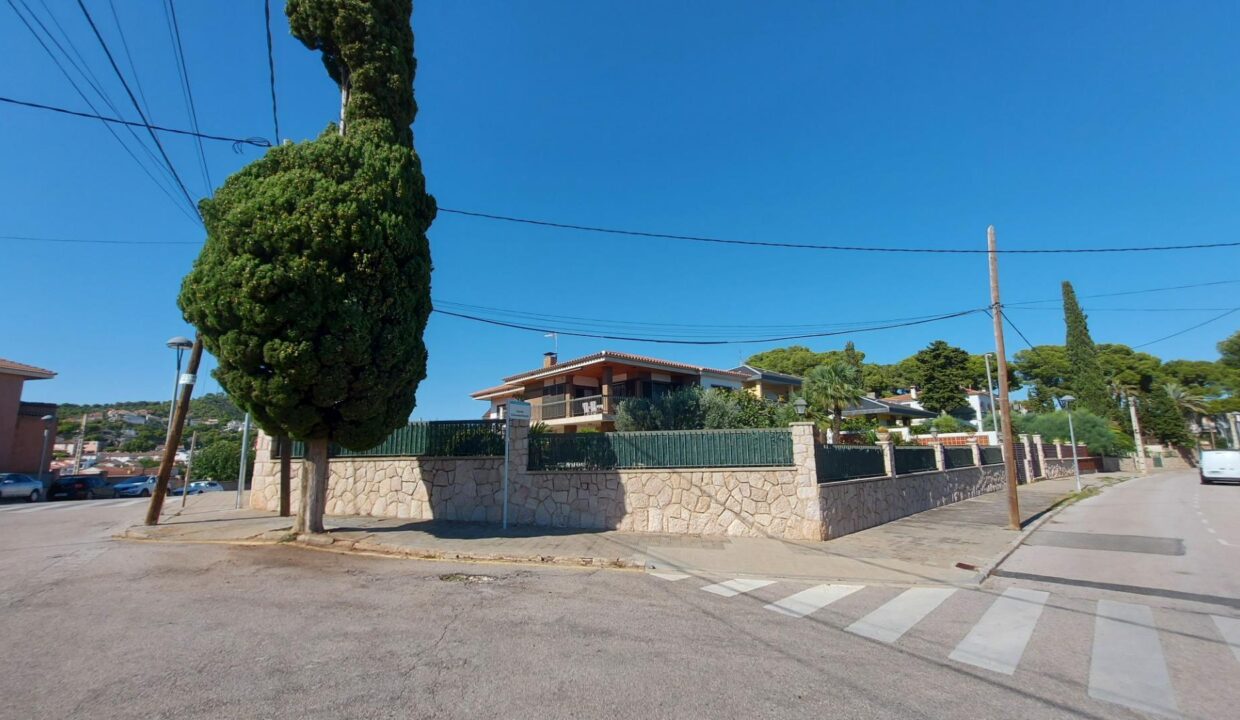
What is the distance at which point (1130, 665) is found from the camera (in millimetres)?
5195

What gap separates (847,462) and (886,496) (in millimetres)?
2640

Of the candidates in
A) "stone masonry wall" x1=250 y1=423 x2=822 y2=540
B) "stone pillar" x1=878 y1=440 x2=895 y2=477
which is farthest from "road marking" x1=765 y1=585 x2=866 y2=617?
"stone pillar" x1=878 y1=440 x2=895 y2=477

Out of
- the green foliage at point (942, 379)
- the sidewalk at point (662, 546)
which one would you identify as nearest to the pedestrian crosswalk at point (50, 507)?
the sidewalk at point (662, 546)

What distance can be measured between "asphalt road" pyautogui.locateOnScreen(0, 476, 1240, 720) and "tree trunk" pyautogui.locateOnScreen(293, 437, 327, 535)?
8.21 ft

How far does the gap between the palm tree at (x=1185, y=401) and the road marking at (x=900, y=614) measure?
70230mm

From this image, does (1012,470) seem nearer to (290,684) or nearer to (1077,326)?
(290,684)

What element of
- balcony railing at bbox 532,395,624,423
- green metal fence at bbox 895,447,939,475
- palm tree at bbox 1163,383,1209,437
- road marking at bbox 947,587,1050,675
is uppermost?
palm tree at bbox 1163,383,1209,437

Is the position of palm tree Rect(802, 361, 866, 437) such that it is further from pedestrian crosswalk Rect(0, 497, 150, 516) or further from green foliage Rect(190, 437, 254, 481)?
green foliage Rect(190, 437, 254, 481)

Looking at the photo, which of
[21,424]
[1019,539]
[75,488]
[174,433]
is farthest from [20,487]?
[1019,539]

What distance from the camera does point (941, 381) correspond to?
59.6 meters

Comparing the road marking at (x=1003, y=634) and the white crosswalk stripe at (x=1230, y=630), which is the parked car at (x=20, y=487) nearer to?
the road marking at (x=1003, y=634)

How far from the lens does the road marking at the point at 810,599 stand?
697 cm

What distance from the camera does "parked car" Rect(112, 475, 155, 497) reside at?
3191 cm

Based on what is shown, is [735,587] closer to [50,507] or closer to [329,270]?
[329,270]
